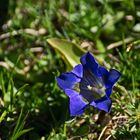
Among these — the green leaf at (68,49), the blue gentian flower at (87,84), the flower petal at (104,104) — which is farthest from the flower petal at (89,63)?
the green leaf at (68,49)

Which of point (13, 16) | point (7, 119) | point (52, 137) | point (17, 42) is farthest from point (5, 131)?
point (13, 16)

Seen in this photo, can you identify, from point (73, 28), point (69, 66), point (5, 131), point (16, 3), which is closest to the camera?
point (5, 131)

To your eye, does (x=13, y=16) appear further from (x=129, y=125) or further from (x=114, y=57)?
(x=129, y=125)

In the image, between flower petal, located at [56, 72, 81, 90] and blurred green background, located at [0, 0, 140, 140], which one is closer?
flower petal, located at [56, 72, 81, 90]

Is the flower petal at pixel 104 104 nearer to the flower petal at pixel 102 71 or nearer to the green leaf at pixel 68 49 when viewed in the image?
the flower petal at pixel 102 71

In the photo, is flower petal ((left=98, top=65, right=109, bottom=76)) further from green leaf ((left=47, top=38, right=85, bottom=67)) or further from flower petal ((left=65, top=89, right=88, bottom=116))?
green leaf ((left=47, top=38, right=85, bottom=67))

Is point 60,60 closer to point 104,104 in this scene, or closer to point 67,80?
point 67,80

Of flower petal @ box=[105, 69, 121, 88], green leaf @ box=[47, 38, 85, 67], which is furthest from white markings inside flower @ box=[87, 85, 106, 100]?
green leaf @ box=[47, 38, 85, 67]
